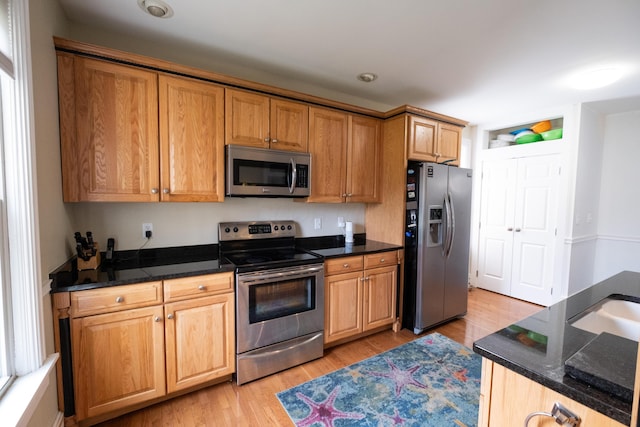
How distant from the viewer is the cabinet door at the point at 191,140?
1.95 metres

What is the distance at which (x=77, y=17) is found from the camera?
1.84 m

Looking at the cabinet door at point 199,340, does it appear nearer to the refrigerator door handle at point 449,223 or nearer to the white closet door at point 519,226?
the refrigerator door handle at point 449,223

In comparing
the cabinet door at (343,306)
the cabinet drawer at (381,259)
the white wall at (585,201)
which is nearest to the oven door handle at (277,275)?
the cabinet door at (343,306)

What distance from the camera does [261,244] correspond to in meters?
2.60

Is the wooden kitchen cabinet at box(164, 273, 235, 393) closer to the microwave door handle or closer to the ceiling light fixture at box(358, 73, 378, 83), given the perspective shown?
the microwave door handle

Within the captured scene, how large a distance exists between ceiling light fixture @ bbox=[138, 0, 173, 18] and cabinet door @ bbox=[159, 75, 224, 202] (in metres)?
0.36

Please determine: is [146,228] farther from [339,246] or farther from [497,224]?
[497,224]

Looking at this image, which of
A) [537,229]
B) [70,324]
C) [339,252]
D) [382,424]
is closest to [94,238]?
[70,324]

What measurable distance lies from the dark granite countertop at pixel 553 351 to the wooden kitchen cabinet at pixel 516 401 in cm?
3

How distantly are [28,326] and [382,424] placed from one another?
1.97m

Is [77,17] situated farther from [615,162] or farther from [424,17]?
[615,162]

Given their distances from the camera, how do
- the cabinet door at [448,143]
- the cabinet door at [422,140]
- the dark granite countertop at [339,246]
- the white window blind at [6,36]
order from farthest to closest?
the cabinet door at [448,143], the cabinet door at [422,140], the dark granite countertop at [339,246], the white window blind at [6,36]

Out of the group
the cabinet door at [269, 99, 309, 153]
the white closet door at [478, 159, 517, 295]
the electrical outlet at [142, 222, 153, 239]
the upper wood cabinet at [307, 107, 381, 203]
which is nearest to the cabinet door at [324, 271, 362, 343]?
the upper wood cabinet at [307, 107, 381, 203]

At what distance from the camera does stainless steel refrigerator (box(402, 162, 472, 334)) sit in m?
2.77
